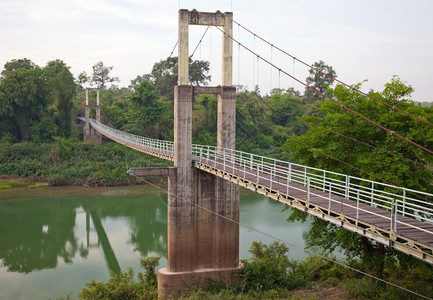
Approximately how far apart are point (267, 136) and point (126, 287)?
4311 centimetres

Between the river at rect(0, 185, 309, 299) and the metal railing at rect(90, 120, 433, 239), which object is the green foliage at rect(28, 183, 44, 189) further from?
the metal railing at rect(90, 120, 433, 239)


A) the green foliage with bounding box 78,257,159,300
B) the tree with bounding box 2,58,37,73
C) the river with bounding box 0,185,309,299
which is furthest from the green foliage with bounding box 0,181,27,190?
the green foliage with bounding box 78,257,159,300

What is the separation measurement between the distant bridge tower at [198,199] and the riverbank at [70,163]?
27.7 m

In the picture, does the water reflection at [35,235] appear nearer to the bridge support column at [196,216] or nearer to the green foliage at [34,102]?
the bridge support column at [196,216]

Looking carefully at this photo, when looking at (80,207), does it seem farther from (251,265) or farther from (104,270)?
(251,265)

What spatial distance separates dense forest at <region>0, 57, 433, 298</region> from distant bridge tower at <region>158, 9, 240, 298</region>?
1692mm

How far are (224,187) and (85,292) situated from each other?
20.7ft

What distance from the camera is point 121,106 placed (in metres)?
65.0

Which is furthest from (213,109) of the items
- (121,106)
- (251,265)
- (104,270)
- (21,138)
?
(251,265)

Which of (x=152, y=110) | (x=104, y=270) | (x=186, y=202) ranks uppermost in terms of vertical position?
(x=152, y=110)

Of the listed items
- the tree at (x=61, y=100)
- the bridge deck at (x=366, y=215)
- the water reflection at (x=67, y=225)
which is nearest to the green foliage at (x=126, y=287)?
the water reflection at (x=67, y=225)

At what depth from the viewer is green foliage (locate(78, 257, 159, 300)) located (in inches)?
637

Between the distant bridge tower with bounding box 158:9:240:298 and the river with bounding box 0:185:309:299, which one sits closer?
the distant bridge tower with bounding box 158:9:240:298

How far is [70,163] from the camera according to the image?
47.8m
